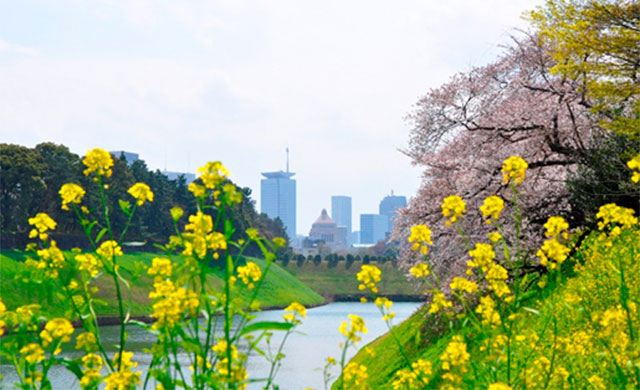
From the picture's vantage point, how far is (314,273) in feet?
342

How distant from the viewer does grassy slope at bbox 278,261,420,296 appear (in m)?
97.7

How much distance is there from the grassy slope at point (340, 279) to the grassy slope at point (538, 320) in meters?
72.5

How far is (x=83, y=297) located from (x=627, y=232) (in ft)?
39.5

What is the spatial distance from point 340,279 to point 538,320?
90.9m

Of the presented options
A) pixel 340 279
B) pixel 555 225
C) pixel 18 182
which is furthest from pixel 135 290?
pixel 555 225

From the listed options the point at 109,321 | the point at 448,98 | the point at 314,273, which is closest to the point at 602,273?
the point at 448,98

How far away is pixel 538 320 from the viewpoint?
12.2 meters

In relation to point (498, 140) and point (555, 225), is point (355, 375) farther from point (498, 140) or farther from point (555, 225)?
point (498, 140)

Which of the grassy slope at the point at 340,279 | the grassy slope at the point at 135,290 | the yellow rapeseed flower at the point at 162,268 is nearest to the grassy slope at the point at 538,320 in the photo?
the yellow rapeseed flower at the point at 162,268

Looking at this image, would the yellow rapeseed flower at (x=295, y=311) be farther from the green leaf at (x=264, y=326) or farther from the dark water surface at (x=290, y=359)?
the dark water surface at (x=290, y=359)

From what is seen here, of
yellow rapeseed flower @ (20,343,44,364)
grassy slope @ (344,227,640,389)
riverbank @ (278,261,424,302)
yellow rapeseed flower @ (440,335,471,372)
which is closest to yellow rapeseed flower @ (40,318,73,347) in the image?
yellow rapeseed flower @ (20,343,44,364)

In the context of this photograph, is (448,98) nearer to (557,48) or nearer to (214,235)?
(557,48)

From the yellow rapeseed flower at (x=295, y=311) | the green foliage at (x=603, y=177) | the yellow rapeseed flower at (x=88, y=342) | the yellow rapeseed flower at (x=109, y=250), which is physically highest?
the green foliage at (x=603, y=177)

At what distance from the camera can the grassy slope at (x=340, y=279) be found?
97650mm
